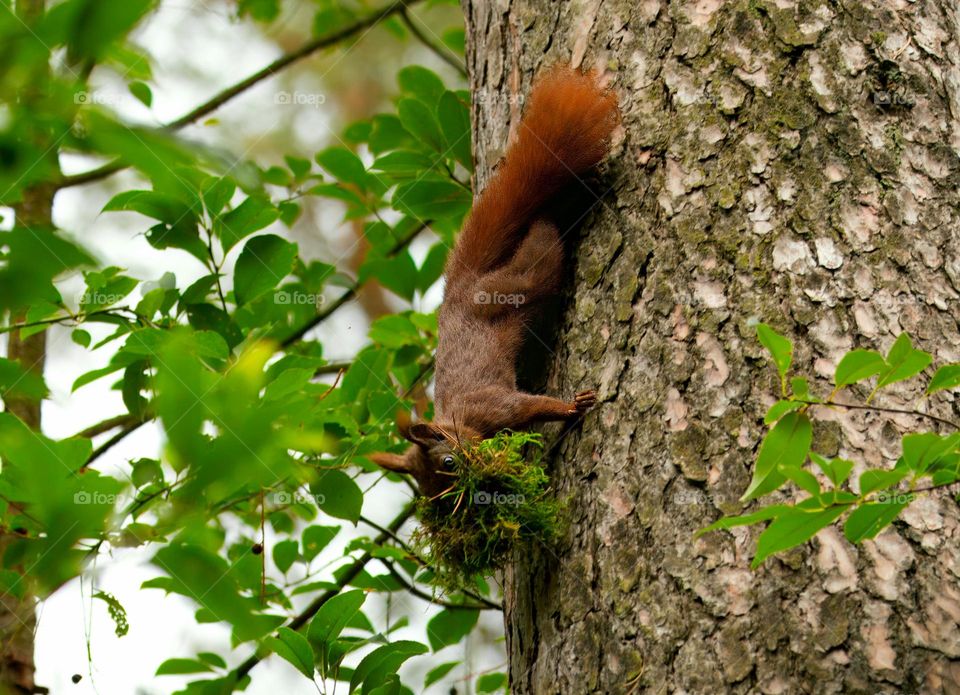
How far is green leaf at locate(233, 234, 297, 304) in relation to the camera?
2766mm

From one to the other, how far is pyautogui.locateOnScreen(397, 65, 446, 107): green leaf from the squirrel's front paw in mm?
1652

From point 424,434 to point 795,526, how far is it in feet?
4.29

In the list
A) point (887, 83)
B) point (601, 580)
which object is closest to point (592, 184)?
point (887, 83)

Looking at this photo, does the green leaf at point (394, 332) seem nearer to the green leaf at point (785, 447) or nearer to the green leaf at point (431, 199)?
the green leaf at point (431, 199)

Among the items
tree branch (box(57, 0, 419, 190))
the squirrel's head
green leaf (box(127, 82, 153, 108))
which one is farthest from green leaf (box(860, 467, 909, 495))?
tree branch (box(57, 0, 419, 190))

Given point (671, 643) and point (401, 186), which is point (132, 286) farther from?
point (671, 643)

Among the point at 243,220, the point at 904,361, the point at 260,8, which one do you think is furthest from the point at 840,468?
the point at 260,8

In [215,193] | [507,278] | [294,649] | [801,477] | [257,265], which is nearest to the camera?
[801,477]

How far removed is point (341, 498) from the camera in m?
2.36

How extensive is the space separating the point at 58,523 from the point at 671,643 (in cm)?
127

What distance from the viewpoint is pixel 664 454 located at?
5.94 feet

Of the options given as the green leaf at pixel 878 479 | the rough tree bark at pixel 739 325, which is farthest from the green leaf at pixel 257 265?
the green leaf at pixel 878 479

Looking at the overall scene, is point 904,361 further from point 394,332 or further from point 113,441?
point 113,441

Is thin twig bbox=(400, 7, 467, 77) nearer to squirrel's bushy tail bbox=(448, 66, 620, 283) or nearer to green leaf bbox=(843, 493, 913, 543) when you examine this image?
squirrel's bushy tail bbox=(448, 66, 620, 283)
